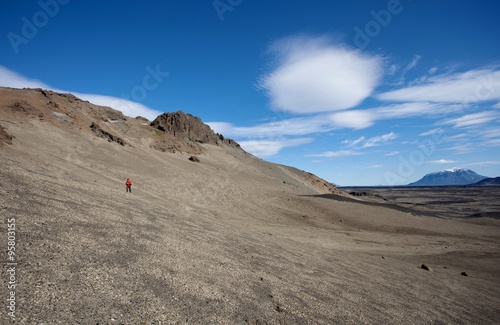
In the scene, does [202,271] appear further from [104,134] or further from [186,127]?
[186,127]

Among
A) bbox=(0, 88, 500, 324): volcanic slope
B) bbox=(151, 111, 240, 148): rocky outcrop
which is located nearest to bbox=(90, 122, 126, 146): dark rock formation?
bbox=(151, 111, 240, 148): rocky outcrop

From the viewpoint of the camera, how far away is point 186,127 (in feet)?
203

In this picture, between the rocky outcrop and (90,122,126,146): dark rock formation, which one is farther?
the rocky outcrop

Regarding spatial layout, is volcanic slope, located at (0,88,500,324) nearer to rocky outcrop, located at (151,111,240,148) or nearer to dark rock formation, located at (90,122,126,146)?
dark rock formation, located at (90,122,126,146)

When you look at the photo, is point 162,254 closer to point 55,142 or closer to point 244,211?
point 244,211

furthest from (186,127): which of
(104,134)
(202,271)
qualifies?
(202,271)

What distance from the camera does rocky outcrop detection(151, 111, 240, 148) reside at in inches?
2271

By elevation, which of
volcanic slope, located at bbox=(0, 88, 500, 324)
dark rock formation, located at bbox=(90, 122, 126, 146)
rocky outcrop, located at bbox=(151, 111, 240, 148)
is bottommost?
volcanic slope, located at bbox=(0, 88, 500, 324)

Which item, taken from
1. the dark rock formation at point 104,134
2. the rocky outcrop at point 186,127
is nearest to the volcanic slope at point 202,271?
the dark rock formation at point 104,134

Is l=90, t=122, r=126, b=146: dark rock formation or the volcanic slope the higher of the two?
l=90, t=122, r=126, b=146: dark rock formation

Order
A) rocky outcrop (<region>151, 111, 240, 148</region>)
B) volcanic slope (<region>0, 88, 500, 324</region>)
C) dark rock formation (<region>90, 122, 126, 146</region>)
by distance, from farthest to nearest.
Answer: rocky outcrop (<region>151, 111, 240, 148</region>) → dark rock formation (<region>90, 122, 126, 146</region>) → volcanic slope (<region>0, 88, 500, 324</region>)

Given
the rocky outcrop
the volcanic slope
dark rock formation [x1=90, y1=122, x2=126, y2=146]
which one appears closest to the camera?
the volcanic slope

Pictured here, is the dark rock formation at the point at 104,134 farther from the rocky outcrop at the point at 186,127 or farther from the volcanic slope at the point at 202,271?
the volcanic slope at the point at 202,271

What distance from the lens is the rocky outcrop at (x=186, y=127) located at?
189ft
